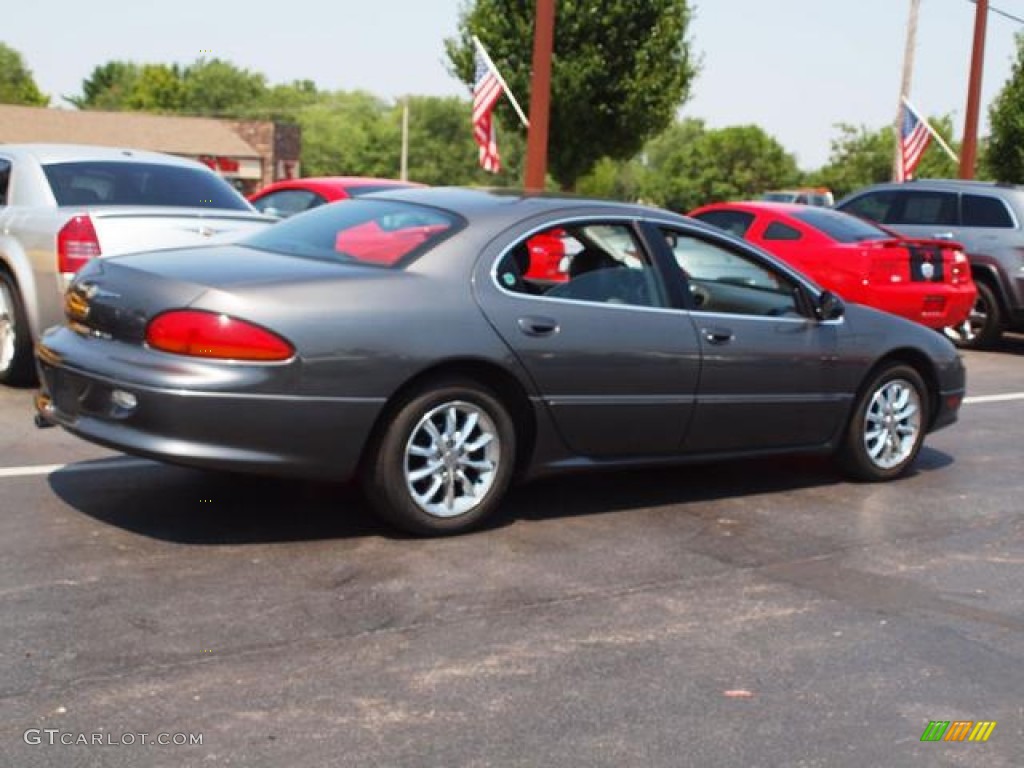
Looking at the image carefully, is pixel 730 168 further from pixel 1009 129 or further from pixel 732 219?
pixel 732 219

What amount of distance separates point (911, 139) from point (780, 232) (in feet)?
44.8

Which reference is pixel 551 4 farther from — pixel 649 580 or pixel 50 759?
pixel 50 759

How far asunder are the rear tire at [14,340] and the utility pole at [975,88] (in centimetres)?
2084

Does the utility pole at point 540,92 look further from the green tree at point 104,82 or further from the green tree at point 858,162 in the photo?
the green tree at point 104,82

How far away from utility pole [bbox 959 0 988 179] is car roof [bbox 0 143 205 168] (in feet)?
63.9

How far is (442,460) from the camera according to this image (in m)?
5.57

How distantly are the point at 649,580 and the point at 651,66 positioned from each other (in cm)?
2189

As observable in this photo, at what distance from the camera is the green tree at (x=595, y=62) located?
2534cm

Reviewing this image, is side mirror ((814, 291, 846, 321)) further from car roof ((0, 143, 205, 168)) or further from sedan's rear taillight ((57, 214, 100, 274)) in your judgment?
car roof ((0, 143, 205, 168))

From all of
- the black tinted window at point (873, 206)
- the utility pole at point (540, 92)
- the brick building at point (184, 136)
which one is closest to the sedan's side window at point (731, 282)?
the black tinted window at point (873, 206)

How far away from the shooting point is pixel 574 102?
25594 millimetres

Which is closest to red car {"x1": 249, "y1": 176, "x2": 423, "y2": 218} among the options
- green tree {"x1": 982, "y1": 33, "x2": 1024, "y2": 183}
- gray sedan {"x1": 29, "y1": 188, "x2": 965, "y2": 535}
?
gray sedan {"x1": 29, "y1": 188, "x2": 965, "y2": 535}

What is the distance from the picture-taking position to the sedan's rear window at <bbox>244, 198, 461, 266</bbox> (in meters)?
5.78

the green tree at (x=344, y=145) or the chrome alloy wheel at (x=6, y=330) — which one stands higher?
the green tree at (x=344, y=145)
